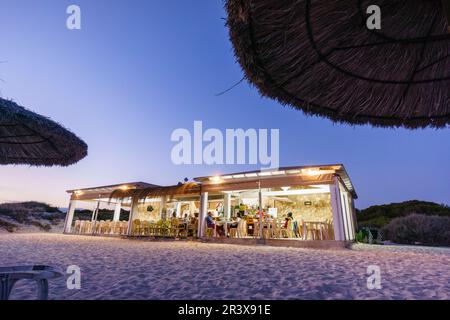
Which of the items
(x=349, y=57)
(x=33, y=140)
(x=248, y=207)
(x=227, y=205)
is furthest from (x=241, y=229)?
(x=349, y=57)

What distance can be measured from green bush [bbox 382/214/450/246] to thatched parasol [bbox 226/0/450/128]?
13.4 m

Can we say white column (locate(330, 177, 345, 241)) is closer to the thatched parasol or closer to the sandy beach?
the sandy beach

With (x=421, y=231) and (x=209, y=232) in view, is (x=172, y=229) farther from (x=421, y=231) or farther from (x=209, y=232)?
(x=421, y=231)

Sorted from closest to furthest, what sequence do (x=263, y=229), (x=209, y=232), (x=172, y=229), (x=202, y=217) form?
(x=263, y=229) → (x=209, y=232) → (x=202, y=217) → (x=172, y=229)

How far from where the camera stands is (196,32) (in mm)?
14180

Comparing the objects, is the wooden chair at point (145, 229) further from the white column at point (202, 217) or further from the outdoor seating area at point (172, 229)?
the white column at point (202, 217)

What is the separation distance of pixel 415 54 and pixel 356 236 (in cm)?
1357

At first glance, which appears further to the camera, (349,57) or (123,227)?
(123,227)

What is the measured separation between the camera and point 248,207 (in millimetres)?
14883

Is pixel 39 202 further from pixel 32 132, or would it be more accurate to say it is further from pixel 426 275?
pixel 426 275

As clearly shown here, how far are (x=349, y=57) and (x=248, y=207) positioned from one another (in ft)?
42.5

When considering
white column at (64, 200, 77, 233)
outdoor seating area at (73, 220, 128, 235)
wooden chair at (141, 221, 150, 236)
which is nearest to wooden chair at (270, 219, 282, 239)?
wooden chair at (141, 221, 150, 236)

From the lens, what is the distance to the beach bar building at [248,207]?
9172mm

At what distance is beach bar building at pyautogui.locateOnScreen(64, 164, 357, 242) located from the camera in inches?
361
